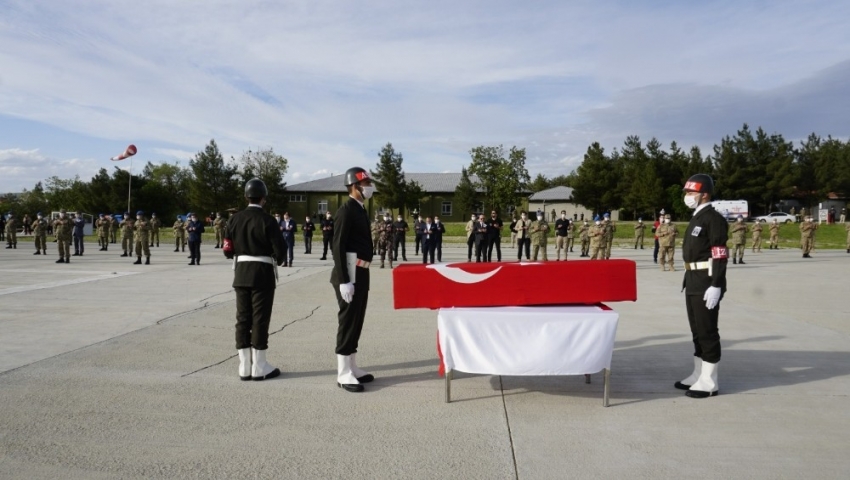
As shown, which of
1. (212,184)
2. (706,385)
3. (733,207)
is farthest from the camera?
(212,184)

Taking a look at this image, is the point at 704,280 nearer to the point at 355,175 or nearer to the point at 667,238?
the point at 355,175

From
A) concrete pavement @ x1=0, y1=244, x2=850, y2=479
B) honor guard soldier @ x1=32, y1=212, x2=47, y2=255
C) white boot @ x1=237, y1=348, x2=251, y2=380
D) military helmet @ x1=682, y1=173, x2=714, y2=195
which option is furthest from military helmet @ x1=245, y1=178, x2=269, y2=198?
honor guard soldier @ x1=32, y1=212, x2=47, y2=255

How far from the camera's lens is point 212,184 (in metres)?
69.5

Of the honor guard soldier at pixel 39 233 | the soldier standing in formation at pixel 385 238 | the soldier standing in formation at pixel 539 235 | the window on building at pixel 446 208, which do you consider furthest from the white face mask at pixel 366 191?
the window on building at pixel 446 208

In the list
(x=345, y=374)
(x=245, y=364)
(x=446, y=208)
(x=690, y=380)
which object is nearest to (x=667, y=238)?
(x=690, y=380)

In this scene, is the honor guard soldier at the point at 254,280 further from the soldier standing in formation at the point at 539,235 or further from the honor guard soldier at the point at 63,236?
the honor guard soldier at the point at 63,236

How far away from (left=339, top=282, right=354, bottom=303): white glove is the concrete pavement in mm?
871

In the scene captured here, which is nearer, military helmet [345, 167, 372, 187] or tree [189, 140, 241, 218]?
military helmet [345, 167, 372, 187]

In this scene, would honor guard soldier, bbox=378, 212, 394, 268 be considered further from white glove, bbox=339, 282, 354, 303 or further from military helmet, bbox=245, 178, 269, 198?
Answer: white glove, bbox=339, 282, 354, 303

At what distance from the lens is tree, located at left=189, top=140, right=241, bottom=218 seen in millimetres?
68562

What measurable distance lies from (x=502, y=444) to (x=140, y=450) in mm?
2492

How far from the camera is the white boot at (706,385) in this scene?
5.07m

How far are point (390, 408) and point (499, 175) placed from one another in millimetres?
67264

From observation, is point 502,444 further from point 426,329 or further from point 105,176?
point 105,176
